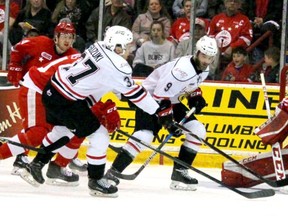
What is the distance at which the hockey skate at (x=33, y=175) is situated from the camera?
6.27 m

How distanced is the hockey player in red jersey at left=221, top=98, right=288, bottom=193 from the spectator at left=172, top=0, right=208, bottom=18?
6.60ft

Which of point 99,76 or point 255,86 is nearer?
point 99,76

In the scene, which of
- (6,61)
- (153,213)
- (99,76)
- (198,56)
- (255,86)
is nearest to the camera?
(153,213)

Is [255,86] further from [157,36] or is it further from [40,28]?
[40,28]

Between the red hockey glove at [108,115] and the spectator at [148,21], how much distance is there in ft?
8.11

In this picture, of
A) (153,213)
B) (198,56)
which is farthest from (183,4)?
(153,213)

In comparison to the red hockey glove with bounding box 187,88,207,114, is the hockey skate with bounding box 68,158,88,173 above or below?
below

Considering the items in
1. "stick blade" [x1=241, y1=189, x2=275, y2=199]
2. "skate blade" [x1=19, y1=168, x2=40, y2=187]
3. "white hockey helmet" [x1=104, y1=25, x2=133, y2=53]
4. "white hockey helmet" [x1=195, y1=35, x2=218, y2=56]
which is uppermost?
"white hockey helmet" [x1=104, y1=25, x2=133, y2=53]

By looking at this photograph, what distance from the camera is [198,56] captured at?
21.6 feet

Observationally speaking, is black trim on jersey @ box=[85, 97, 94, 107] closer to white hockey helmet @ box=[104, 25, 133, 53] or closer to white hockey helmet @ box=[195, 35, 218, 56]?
white hockey helmet @ box=[104, 25, 133, 53]

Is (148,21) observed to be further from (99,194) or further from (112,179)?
(99,194)

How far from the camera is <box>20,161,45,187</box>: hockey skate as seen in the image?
6.27 m

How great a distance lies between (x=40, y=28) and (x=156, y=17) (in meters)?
1.06

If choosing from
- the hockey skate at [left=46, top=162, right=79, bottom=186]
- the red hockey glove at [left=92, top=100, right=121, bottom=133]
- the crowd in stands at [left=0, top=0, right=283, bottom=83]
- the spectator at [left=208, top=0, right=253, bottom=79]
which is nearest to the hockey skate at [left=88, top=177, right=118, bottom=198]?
the red hockey glove at [left=92, top=100, right=121, bottom=133]
